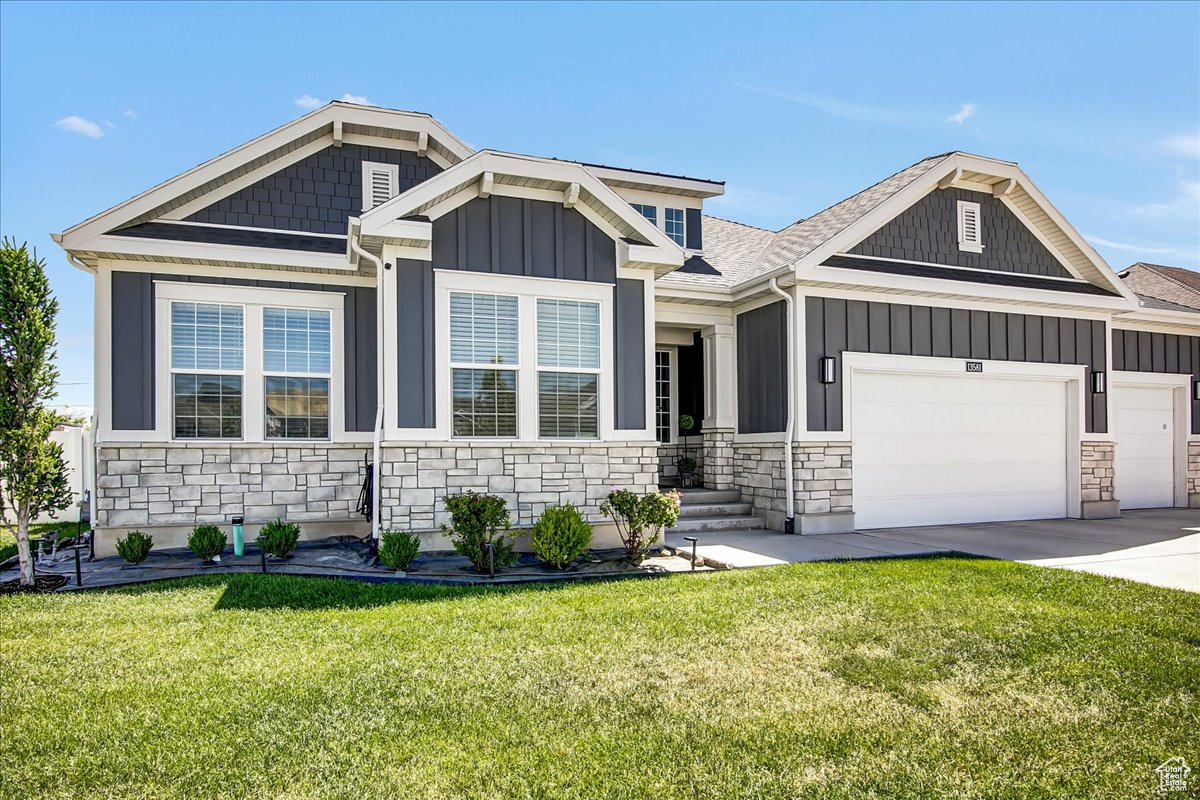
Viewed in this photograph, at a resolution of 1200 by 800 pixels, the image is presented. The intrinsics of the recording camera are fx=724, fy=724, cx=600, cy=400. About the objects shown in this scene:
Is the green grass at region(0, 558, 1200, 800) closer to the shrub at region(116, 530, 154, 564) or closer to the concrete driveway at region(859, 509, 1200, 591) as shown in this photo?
the concrete driveway at region(859, 509, 1200, 591)

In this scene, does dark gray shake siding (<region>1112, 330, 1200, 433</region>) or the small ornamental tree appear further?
dark gray shake siding (<region>1112, 330, 1200, 433</region>)

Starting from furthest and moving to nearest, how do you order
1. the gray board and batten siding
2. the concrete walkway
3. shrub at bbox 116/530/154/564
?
the gray board and batten siding → shrub at bbox 116/530/154/564 → the concrete walkway

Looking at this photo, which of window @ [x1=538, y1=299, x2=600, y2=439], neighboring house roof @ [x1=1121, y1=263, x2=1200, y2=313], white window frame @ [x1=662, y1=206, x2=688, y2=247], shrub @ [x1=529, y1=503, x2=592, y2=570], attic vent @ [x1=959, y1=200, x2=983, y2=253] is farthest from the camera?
neighboring house roof @ [x1=1121, y1=263, x2=1200, y2=313]

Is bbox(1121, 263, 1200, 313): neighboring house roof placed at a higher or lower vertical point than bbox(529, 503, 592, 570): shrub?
higher

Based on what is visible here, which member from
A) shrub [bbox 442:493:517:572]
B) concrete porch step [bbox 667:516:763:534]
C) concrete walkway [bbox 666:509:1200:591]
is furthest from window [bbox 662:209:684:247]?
shrub [bbox 442:493:517:572]

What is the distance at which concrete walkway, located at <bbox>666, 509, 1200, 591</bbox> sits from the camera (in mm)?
7746

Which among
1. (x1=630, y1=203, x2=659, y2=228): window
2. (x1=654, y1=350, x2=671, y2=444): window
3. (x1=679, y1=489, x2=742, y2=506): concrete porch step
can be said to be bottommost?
(x1=679, y1=489, x2=742, y2=506): concrete porch step

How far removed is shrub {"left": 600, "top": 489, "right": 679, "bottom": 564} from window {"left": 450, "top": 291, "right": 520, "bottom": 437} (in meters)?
1.52

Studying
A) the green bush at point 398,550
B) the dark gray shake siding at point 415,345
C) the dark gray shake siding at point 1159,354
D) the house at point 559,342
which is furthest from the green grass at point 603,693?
the dark gray shake siding at point 1159,354

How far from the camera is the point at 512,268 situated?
8.48m

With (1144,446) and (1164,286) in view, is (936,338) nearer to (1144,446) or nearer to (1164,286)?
(1144,446)

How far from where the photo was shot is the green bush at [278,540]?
8.02 meters

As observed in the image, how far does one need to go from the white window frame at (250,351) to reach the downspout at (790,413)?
5732 mm

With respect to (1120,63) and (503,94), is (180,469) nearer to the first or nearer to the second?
(503,94)
